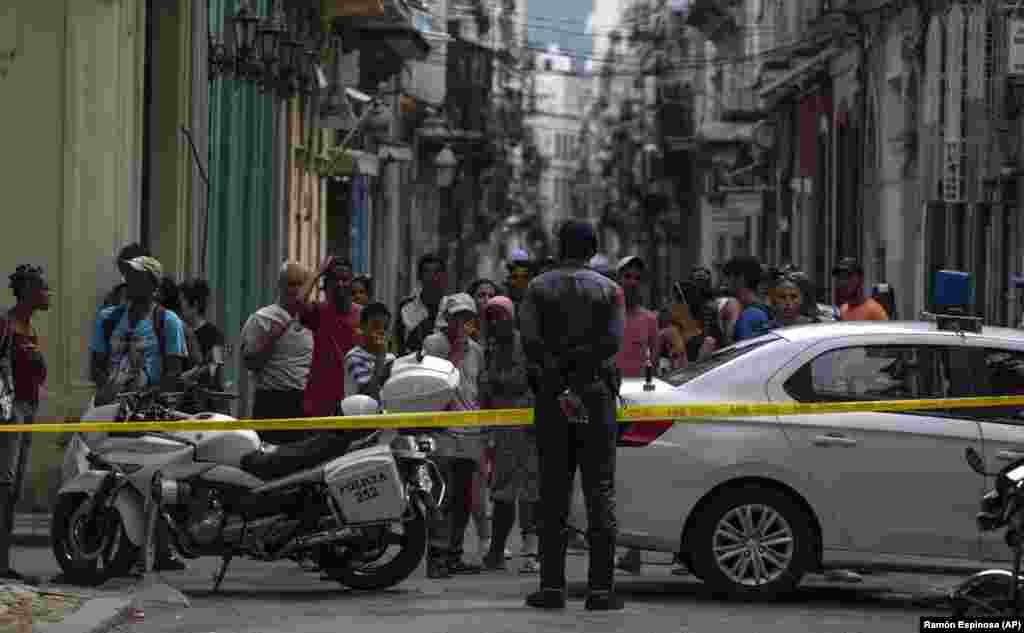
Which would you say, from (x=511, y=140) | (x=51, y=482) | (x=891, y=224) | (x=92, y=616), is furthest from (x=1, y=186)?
(x=511, y=140)

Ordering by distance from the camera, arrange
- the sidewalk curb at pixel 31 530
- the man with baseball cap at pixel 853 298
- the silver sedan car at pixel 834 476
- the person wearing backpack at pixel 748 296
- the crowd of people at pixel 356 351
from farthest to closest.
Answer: the man with baseball cap at pixel 853 298
the person wearing backpack at pixel 748 296
the sidewalk curb at pixel 31 530
the crowd of people at pixel 356 351
the silver sedan car at pixel 834 476

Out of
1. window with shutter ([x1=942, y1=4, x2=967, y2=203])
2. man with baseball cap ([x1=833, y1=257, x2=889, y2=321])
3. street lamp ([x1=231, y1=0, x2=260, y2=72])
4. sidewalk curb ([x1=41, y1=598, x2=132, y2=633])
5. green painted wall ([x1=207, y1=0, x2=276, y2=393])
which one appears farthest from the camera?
window with shutter ([x1=942, y1=4, x2=967, y2=203])

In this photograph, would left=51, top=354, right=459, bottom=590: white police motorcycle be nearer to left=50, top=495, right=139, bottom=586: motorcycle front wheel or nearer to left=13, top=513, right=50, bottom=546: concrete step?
left=50, top=495, right=139, bottom=586: motorcycle front wheel

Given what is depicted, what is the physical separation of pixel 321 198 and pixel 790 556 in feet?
81.6

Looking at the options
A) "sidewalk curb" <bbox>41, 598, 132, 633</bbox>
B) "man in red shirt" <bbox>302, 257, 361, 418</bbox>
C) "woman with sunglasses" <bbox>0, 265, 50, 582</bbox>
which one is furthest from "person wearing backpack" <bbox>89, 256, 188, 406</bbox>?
"sidewalk curb" <bbox>41, 598, 132, 633</bbox>

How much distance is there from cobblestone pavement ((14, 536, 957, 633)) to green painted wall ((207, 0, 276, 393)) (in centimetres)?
1059

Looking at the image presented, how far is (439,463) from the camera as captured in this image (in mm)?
15609

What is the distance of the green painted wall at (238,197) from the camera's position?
25594 mm

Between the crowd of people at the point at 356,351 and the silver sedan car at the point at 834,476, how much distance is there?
0.77m

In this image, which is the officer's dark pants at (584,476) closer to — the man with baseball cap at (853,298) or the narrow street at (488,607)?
the narrow street at (488,607)

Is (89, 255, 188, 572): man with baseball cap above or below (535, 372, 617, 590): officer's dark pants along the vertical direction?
above

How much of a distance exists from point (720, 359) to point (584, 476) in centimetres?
131

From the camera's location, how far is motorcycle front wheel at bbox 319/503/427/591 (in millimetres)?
13633

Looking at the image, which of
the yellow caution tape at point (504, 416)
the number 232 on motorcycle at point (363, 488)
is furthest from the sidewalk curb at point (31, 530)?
the number 232 on motorcycle at point (363, 488)
